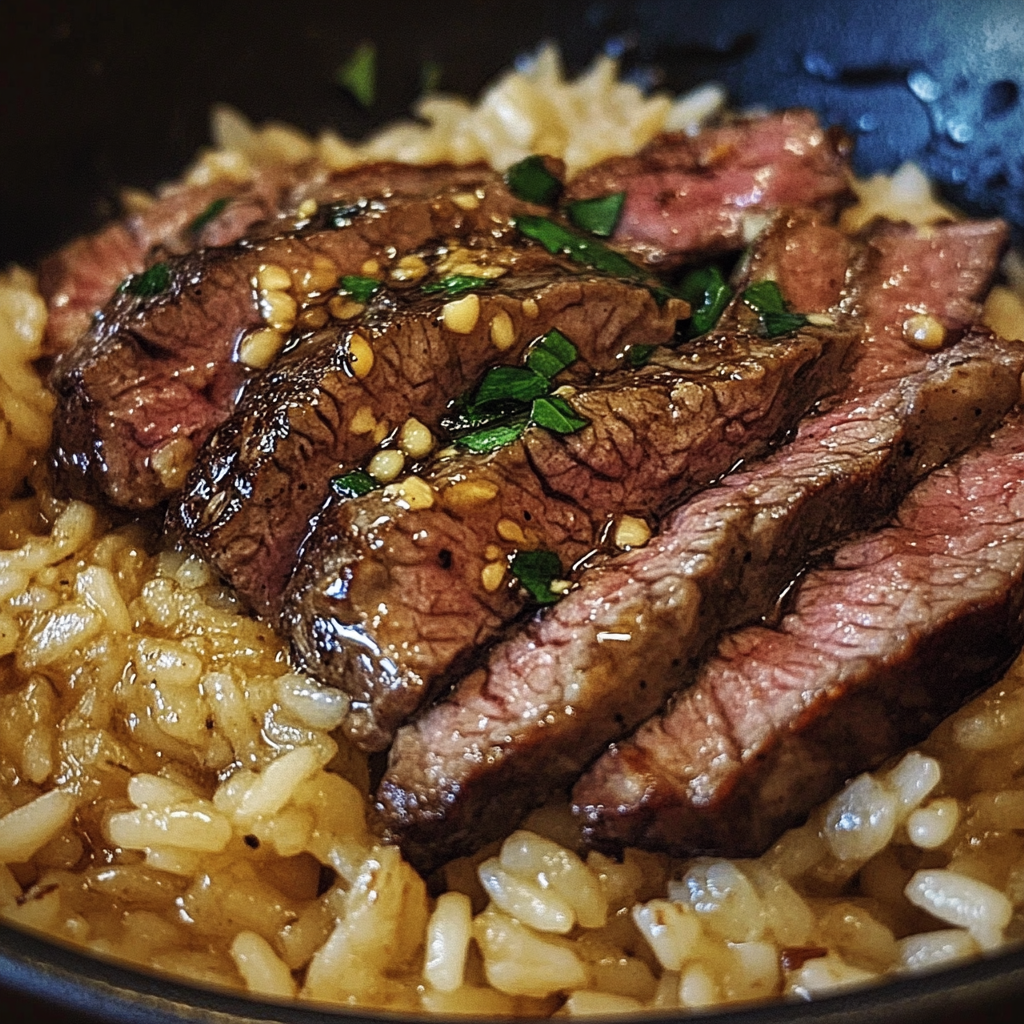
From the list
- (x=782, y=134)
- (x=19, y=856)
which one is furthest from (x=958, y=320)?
(x=19, y=856)

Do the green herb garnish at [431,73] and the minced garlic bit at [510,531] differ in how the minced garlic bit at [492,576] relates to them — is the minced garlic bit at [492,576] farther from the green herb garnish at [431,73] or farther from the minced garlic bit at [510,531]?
the green herb garnish at [431,73]

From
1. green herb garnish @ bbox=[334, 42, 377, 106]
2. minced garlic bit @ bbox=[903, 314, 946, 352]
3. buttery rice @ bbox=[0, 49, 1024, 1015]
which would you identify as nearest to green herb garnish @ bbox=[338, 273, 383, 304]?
buttery rice @ bbox=[0, 49, 1024, 1015]

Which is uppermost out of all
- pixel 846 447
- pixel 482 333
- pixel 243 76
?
pixel 243 76

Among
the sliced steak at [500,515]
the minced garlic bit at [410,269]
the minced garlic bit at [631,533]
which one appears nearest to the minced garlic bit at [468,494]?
the sliced steak at [500,515]

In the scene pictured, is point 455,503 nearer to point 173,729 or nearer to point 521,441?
point 521,441

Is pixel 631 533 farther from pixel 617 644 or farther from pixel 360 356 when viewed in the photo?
pixel 360 356

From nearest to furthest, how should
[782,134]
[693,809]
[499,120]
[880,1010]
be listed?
[880,1010] → [693,809] → [782,134] → [499,120]
